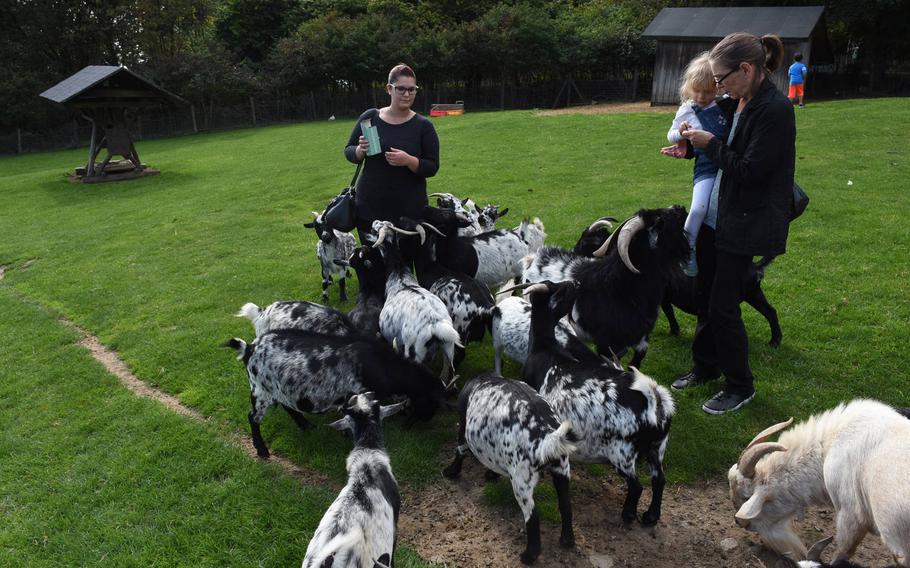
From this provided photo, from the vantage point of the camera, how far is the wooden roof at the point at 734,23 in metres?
23.9

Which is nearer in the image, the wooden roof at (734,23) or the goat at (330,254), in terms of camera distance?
the goat at (330,254)

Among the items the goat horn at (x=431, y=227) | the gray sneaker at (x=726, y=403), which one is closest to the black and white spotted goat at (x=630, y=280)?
the gray sneaker at (x=726, y=403)

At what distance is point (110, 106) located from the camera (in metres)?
19.3

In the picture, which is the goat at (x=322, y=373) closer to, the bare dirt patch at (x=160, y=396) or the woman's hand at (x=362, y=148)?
the bare dirt patch at (x=160, y=396)

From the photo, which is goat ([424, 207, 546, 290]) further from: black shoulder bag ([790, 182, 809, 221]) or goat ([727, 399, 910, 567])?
goat ([727, 399, 910, 567])

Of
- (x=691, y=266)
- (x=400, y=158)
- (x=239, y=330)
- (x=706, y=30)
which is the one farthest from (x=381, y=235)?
(x=706, y=30)

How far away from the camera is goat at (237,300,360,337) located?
222 inches

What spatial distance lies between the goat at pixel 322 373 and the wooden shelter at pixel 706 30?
2349 centimetres

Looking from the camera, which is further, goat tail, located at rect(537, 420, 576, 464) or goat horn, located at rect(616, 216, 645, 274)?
goat horn, located at rect(616, 216, 645, 274)

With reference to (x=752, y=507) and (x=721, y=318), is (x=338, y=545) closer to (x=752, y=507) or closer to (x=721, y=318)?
(x=752, y=507)

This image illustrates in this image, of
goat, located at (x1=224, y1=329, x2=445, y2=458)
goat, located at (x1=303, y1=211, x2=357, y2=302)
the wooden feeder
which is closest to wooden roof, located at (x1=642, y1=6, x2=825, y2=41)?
the wooden feeder

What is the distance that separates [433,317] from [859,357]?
13.3 feet

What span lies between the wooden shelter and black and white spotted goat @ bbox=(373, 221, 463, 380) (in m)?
22.6

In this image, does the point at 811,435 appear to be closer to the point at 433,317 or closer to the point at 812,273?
the point at 433,317
